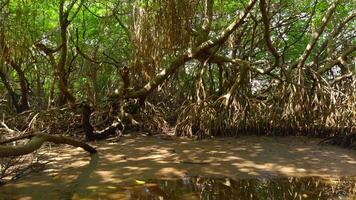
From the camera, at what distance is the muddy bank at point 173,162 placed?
4320 millimetres

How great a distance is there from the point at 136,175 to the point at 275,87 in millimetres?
3723

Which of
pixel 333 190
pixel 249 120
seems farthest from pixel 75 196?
pixel 249 120

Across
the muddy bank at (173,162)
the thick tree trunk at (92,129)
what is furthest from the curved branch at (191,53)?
the muddy bank at (173,162)

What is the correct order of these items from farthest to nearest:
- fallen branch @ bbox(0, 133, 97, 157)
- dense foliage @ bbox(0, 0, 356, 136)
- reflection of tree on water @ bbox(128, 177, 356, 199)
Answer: dense foliage @ bbox(0, 0, 356, 136), reflection of tree on water @ bbox(128, 177, 356, 199), fallen branch @ bbox(0, 133, 97, 157)

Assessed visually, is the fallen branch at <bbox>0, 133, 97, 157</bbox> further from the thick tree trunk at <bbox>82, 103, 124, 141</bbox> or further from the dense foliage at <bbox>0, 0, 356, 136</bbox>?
the dense foliage at <bbox>0, 0, 356, 136</bbox>

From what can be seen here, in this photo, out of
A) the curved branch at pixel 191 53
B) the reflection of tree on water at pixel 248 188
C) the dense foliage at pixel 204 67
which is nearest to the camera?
the reflection of tree on water at pixel 248 188

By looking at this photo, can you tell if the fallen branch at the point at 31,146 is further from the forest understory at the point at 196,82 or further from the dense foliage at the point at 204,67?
the dense foliage at the point at 204,67

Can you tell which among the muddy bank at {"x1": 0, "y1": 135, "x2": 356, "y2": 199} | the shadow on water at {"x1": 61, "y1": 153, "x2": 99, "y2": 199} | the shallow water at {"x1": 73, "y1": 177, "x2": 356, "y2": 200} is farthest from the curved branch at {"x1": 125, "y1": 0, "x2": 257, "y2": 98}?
the shallow water at {"x1": 73, "y1": 177, "x2": 356, "y2": 200}

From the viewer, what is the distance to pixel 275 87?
766cm

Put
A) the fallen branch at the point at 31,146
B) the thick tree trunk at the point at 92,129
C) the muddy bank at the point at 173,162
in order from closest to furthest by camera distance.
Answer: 1. the fallen branch at the point at 31,146
2. the muddy bank at the point at 173,162
3. the thick tree trunk at the point at 92,129

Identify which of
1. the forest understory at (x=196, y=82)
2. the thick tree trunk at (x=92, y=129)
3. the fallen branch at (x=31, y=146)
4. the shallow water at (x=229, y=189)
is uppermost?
the forest understory at (x=196, y=82)

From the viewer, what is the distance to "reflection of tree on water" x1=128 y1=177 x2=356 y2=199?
3.96 metres

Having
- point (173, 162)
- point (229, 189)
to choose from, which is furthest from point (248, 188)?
point (173, 162)

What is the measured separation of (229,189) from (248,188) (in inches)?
7.2
